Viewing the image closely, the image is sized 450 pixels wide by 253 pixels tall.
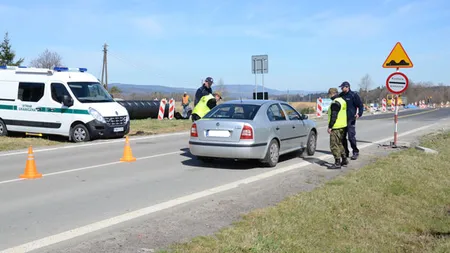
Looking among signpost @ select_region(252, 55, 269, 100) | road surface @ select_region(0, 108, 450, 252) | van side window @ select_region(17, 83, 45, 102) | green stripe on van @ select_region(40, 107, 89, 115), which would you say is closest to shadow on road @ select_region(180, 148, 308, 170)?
road surface @ select_region(0, 108, 450, 252)

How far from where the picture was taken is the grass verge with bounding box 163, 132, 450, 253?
15.9ft

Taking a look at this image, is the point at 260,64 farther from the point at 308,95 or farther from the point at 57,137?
the point at 308,95

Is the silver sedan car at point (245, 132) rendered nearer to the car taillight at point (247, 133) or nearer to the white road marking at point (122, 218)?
the car taillight at point (247, 133)

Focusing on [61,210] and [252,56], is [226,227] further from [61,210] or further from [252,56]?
[252,56]

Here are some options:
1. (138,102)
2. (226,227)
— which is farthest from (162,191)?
(138,102)

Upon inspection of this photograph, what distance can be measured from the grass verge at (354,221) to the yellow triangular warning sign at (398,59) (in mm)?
4903

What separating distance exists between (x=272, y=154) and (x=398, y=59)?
5367 mm

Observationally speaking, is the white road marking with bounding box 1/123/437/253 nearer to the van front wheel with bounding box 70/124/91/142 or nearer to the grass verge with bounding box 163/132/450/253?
the grass verge with bounding box 163/132/450/253

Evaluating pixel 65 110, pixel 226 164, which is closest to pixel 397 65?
pixel 226 164

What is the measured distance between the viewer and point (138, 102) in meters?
26.3

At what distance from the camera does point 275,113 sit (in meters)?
10.3

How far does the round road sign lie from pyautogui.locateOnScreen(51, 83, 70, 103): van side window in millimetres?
10279

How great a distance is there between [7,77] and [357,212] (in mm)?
14247

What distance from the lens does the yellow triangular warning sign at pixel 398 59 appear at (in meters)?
12.6
